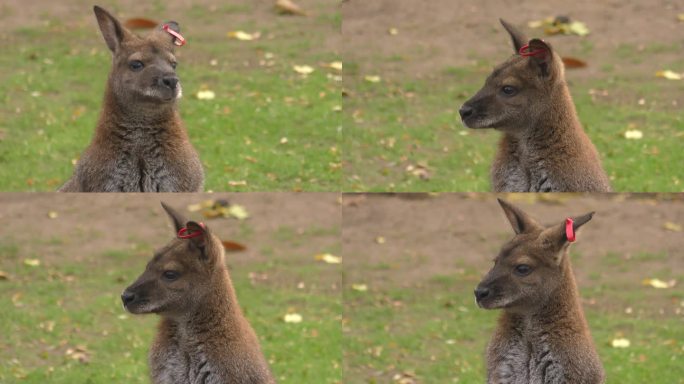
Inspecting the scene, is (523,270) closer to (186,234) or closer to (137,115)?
(186,234)

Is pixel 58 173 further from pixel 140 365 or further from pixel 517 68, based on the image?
pixel 517 68

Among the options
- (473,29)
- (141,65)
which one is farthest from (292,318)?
(473,29)

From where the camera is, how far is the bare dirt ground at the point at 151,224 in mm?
14062

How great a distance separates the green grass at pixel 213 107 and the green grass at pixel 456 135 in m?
0.37

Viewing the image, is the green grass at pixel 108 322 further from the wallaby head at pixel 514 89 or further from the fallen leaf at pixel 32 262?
the wallaby head at pixel 514 89

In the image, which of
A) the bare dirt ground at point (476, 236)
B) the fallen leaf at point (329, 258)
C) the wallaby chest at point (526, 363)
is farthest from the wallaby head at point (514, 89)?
the fallen leaf at point (329, 258)

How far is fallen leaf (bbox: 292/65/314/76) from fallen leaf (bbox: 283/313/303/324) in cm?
413

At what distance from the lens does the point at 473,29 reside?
17094 millimetres

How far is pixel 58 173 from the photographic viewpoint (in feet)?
43.8

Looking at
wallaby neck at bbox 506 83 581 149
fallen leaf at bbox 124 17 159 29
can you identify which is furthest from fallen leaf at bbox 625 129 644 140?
fallen leaf at bbox 124 17 159 29

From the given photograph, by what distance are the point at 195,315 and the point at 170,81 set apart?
149cm

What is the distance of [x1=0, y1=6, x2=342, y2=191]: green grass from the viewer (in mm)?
13641

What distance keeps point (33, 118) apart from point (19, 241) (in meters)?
1.34

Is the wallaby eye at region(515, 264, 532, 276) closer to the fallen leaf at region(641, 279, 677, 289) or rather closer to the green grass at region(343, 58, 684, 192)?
the green grass at region(343, 58, 684, 192)
